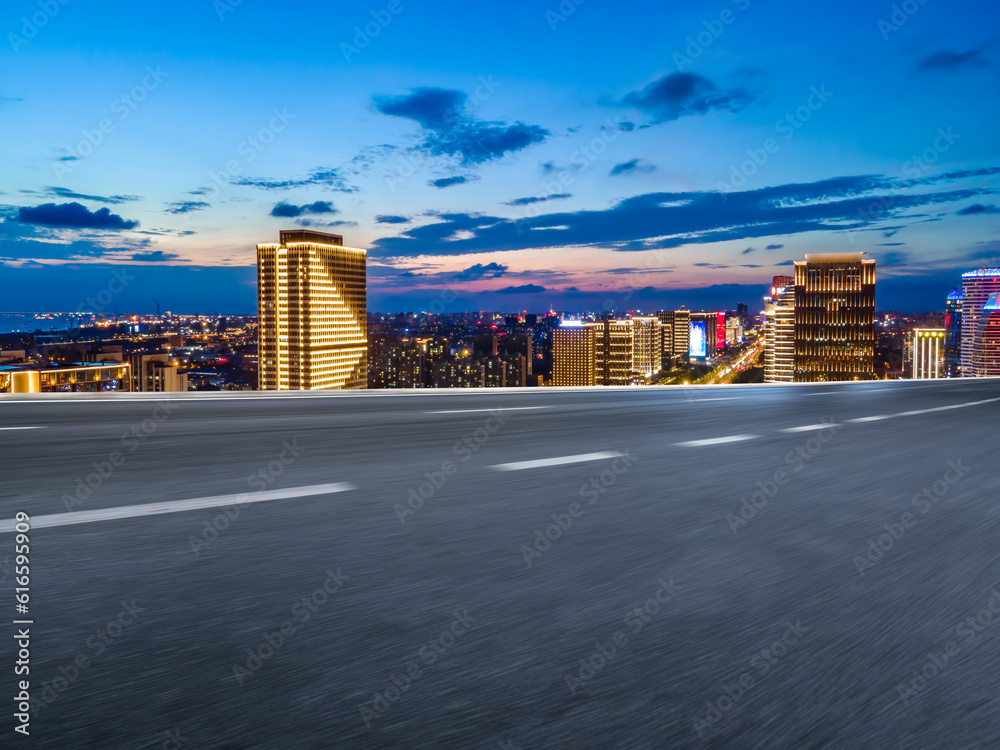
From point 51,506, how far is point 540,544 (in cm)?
253

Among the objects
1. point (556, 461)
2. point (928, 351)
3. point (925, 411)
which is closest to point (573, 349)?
point (928, 351)

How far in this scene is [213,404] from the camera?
8.77m

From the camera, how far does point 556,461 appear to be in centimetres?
488

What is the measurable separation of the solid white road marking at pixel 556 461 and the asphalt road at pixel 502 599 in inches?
1.6

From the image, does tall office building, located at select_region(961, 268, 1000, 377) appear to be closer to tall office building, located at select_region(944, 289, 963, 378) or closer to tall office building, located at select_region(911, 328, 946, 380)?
tall office building, located at select_region(944, 289, 963, 378)

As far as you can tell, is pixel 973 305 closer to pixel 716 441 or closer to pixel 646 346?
pixel 646 346

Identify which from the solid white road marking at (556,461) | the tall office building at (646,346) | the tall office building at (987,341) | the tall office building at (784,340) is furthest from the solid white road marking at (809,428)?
the tall office building at (646,346)

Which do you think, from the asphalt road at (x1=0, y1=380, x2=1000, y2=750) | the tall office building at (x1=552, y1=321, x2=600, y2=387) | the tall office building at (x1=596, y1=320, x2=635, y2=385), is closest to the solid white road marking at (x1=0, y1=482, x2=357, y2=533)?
the asphalt road at (x1=0, y1=380, x2=1000, y2=750)

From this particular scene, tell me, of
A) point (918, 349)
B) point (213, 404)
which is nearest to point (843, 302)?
point (918, 349)

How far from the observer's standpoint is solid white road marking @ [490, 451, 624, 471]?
15.1 feet

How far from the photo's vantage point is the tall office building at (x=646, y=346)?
6639 inches

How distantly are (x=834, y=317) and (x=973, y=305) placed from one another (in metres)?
23.3

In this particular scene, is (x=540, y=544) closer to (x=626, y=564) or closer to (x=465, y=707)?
(x=626, y=564)

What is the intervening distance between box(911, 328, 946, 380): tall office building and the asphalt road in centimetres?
10822
